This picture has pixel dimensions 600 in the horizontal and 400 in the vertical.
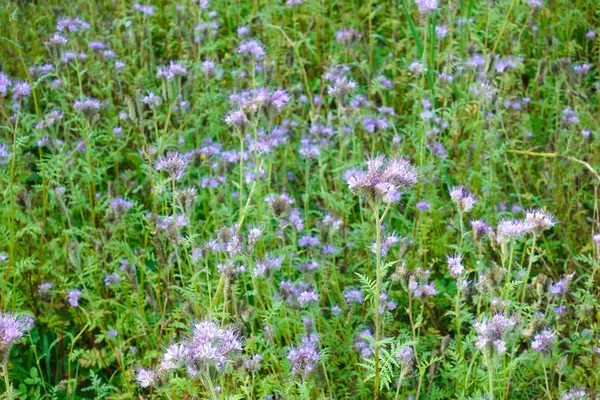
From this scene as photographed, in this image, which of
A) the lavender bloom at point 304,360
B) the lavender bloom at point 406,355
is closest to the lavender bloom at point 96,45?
the lavender bloom at point 304,360

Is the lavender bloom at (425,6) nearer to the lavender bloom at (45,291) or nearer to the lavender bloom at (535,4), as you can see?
the lavender bloom at (535,4)

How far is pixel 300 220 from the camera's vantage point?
304 cm

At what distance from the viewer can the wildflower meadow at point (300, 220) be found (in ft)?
7.88

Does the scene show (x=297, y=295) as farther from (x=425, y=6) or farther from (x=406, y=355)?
(x=425, y=6)

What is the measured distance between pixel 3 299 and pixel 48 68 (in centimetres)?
155

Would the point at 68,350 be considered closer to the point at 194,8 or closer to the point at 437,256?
the point at 437,256

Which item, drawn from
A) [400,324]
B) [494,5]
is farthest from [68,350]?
[494,5]

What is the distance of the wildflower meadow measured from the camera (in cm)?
240

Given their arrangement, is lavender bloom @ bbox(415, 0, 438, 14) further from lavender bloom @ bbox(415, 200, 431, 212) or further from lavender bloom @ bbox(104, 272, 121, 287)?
lavender bloom @ bbox(104, 272, 121, 287)

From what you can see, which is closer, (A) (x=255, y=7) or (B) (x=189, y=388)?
(B) (x=189, y=388)

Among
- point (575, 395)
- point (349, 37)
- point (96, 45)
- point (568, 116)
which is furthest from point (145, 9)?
point (575, 395)

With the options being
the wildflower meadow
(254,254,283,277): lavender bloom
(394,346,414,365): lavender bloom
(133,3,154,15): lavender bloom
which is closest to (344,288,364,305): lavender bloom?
the wildflower meadow

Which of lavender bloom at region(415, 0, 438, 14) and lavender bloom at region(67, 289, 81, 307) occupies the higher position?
lavender bloom at region(415, 0, 438, 14)

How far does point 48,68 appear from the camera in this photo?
12.9 feet
